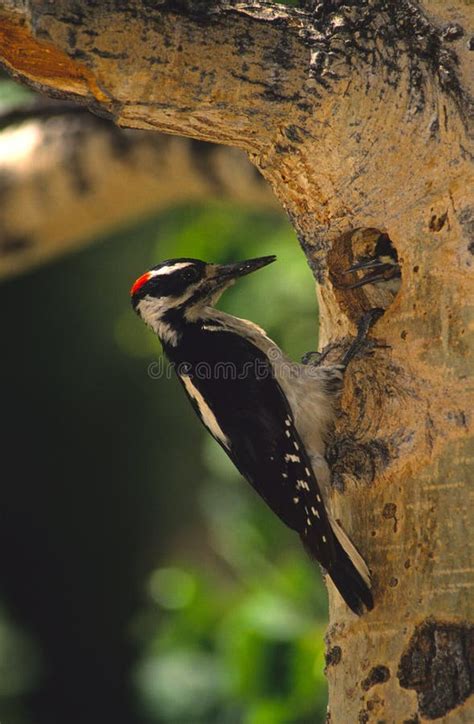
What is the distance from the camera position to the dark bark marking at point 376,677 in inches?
117

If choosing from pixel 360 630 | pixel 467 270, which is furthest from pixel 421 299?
pixel 360 630

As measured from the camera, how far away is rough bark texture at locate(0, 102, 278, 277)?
18.7ft

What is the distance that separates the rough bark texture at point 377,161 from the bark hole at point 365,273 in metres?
0.34

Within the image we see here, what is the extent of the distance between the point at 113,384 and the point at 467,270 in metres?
7.62

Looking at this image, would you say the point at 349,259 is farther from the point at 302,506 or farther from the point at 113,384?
the point at 113,384

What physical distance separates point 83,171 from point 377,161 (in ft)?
8.72

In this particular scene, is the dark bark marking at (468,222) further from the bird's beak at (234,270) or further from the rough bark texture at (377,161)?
the bird's beak at (234,270)

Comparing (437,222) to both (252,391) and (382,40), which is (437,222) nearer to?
(382,40)

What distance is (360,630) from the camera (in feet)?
10.2

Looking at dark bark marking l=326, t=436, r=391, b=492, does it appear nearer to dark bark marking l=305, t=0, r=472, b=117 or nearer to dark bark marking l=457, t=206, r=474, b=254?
dark bark marking l=457, t=206, r=474, b=254

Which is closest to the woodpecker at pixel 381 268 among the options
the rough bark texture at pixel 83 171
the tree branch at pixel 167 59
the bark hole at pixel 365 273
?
the bark hole at pixel 365 273

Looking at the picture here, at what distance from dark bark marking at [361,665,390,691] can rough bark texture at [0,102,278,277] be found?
3.07 m

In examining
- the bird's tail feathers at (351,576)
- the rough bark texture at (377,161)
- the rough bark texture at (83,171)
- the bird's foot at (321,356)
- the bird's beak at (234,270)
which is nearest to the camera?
the rough bark texture at (377,161)

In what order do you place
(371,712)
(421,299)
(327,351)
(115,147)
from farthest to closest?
(115,147) → (327,351) → (421,299) → (371,712)
